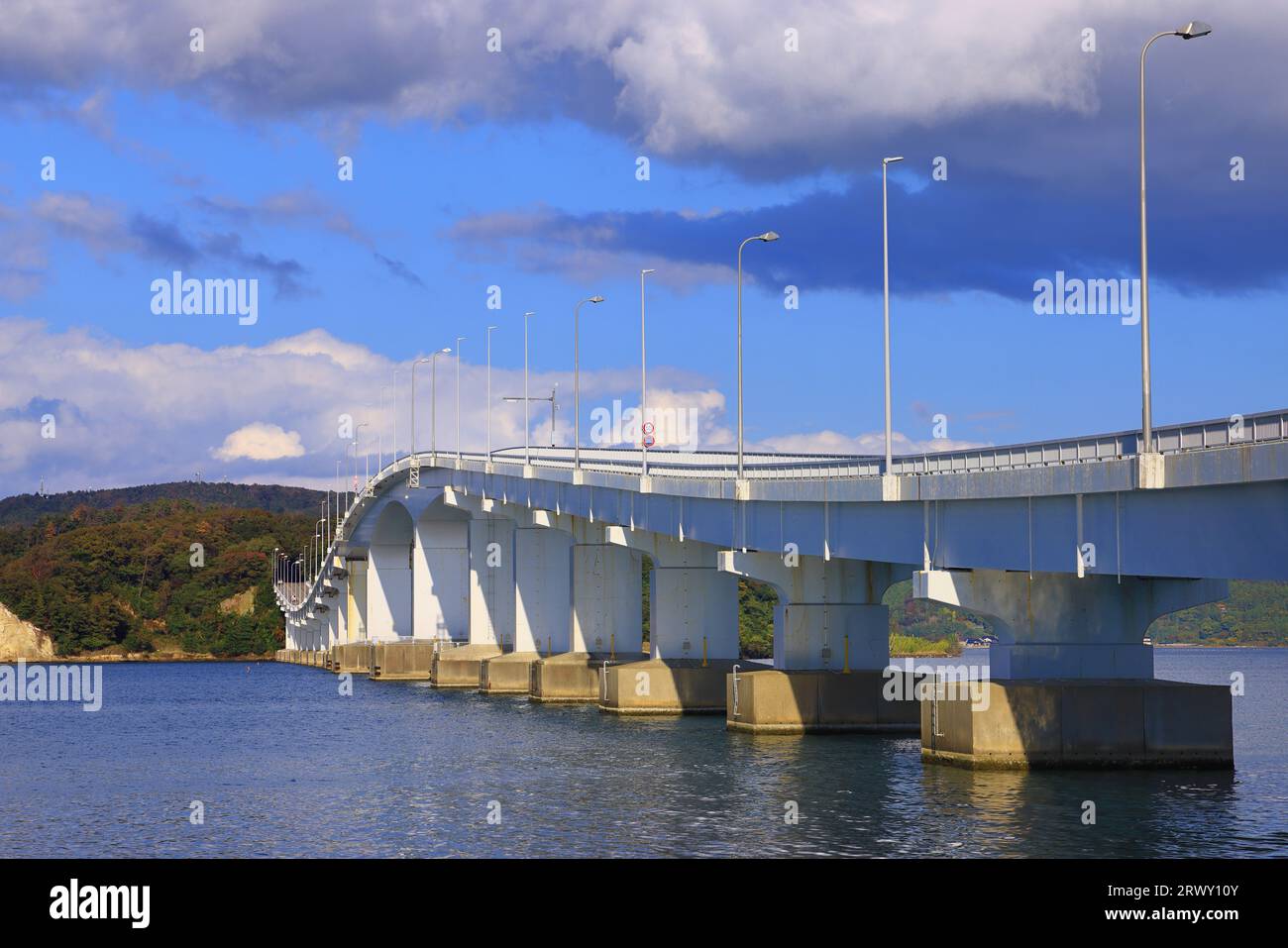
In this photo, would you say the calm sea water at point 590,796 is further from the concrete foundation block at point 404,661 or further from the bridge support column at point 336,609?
the bridge support column at point 336,609

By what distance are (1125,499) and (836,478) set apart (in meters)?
15.9

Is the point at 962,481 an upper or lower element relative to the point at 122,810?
upper

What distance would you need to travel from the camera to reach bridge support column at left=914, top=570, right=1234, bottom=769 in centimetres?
4606

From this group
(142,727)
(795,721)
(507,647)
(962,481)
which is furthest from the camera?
(507,647)

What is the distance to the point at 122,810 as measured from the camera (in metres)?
45.0

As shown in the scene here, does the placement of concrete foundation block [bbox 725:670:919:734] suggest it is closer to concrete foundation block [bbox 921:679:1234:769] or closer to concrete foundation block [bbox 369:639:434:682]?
concrete foundation block [bbox 921:679:1234:769]

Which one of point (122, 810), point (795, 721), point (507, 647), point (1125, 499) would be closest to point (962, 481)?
point (1125, 499)

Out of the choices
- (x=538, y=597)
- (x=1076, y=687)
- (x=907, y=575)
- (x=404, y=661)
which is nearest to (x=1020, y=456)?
(x=1076, y=687)

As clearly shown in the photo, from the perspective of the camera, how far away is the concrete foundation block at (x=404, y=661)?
125m

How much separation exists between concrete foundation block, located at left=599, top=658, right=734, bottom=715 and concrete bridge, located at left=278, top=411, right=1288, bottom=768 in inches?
3.8

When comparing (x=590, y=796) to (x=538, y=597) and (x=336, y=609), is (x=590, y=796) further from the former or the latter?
(x=336, y=609)

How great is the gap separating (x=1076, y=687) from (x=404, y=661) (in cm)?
8538
